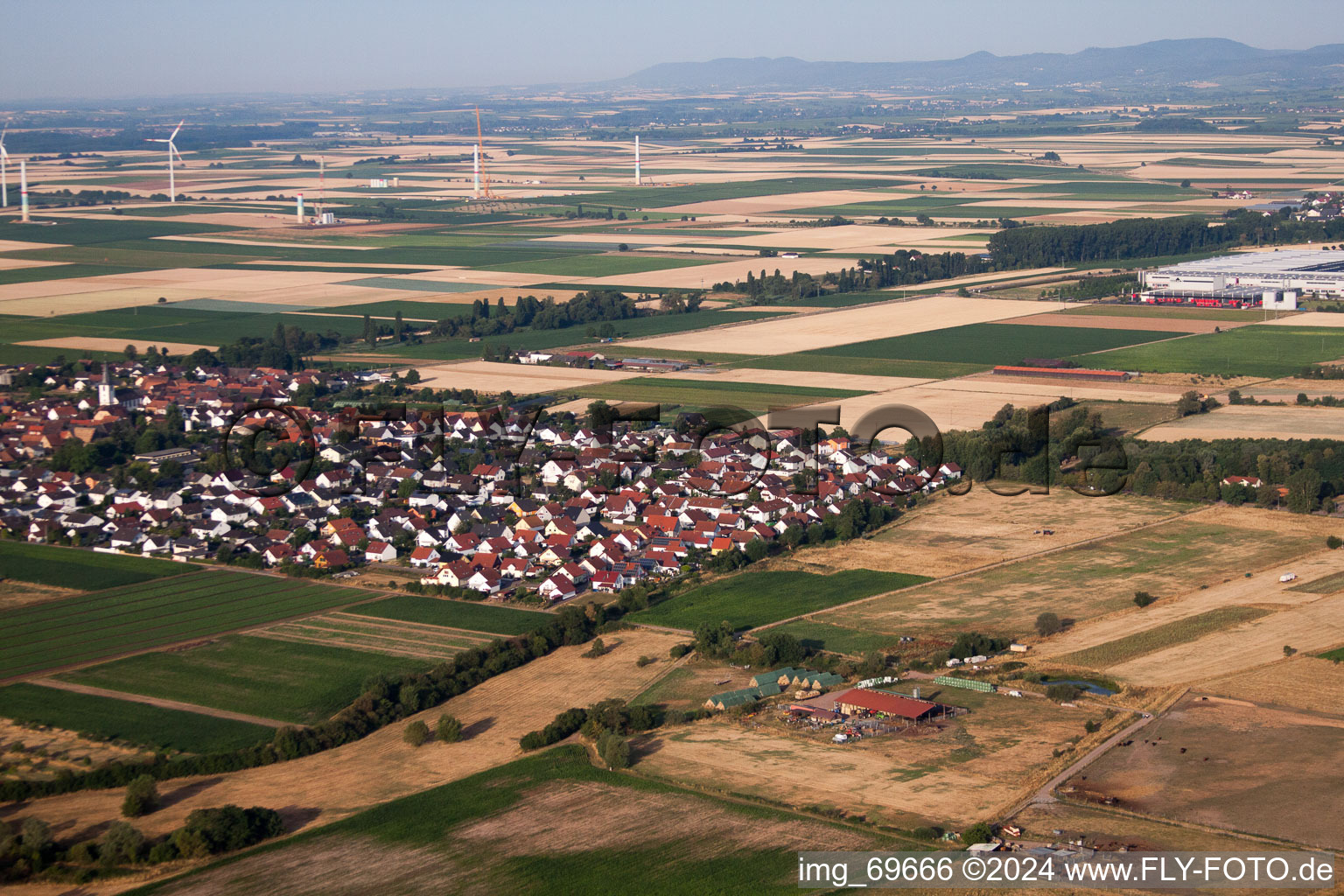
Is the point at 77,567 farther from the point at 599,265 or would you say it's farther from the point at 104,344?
the point at 599,265

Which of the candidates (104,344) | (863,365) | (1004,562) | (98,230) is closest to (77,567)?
(1004,562)

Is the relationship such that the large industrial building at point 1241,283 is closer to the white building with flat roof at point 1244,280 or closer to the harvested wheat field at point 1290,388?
the white building with flat roof at point 1244,280

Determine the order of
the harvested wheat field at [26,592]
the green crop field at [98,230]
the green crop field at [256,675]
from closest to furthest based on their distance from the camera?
the green crop field at [256,675] < the harvested wheat field at [26,592] < the green crop field at [98,230]

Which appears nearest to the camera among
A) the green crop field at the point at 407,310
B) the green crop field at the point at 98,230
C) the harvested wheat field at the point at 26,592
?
the harvested wheat field at the point at 26,592

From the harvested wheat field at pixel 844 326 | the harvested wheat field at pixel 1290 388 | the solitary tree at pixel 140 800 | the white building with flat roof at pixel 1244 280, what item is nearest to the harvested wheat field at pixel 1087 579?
the solitary tree at pixel 140 800

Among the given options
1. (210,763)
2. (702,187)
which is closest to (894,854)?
(210,763)

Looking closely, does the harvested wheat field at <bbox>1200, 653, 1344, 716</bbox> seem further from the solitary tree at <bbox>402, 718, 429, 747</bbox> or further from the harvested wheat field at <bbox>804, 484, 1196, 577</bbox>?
the solitary tree at <bbox>402, 718, 429, 747</bbox>
